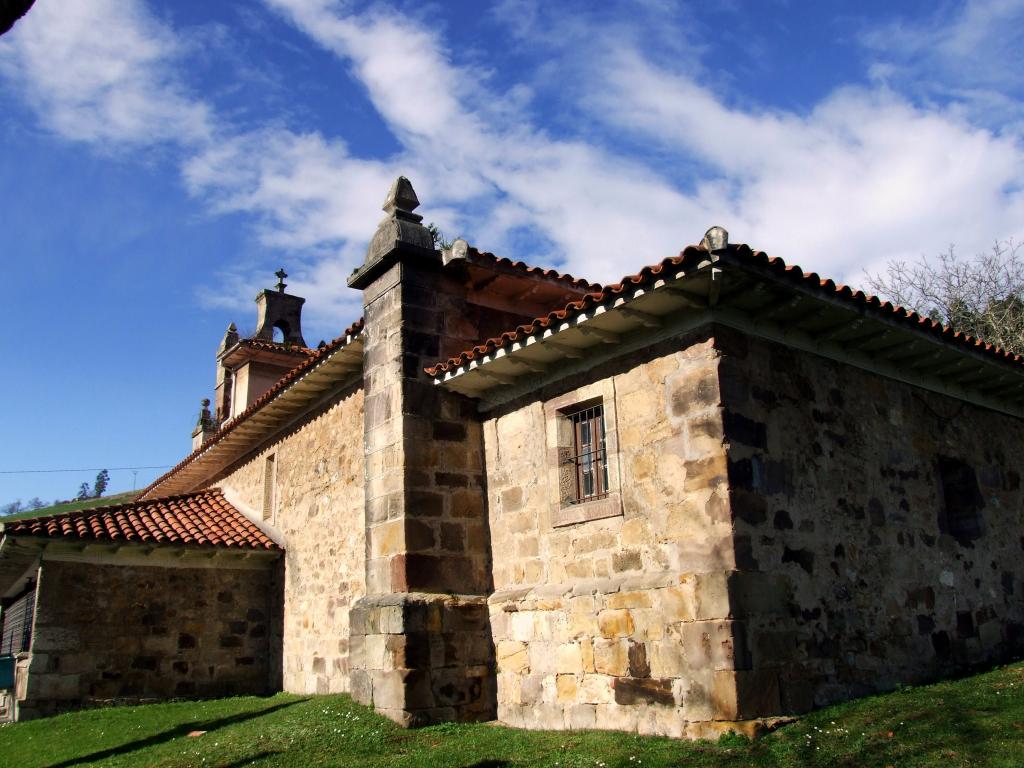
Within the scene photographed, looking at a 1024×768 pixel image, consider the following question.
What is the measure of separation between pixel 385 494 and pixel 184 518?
7.11 metres

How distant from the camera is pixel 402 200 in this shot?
10.4m

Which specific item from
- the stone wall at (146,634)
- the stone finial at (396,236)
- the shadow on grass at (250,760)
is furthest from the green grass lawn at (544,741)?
the stone finial at (396,236)

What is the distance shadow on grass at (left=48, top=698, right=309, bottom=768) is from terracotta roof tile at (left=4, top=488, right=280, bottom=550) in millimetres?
3527

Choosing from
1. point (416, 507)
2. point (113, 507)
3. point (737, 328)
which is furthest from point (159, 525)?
point (737, 328)

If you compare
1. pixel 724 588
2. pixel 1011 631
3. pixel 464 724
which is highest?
pixel 724 588

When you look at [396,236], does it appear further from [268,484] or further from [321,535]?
[268,484]

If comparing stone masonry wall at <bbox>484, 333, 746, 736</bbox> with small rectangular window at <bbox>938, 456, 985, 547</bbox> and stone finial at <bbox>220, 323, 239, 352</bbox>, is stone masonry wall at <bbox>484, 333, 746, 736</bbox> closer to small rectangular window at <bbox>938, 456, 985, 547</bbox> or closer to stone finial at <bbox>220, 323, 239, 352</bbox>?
small rectangular window at <bbox>938, 456, 985, 547</bbox>

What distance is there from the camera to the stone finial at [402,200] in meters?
10.3

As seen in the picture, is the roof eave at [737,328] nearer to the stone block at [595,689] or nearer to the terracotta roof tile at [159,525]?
the stone block at [595,689]

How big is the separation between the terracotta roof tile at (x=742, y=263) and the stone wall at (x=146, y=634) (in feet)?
23.2

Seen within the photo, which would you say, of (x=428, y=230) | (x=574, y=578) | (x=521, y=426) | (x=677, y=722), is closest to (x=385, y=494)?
(x=521, y=426)

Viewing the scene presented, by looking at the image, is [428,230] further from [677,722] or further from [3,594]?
[3,594]

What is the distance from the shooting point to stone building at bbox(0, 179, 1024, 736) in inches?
277

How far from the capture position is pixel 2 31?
2.96 meters
